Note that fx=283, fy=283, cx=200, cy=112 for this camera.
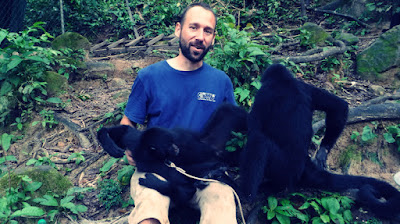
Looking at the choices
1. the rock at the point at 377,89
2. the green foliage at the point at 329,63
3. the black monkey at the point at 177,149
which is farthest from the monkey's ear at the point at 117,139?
the rock at the point at 377,89

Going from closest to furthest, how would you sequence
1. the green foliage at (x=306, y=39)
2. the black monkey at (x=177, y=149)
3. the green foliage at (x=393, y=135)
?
the black monkey at (x=177, y=149) → the green foliage at (x=393, y=135) → the green foliage at (x=306, y=39)

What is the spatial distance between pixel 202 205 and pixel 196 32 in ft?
6.00

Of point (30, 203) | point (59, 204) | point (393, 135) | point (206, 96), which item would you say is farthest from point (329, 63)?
point (30, 203)

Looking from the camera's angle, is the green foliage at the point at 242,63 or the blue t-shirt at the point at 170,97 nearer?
the blue t-shirt at the point at 170,97

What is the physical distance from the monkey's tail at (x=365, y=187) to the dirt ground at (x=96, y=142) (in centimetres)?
21

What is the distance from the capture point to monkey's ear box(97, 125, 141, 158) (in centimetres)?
278

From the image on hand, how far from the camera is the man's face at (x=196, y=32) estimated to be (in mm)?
3131

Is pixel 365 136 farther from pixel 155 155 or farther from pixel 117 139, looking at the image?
pixel 117 139

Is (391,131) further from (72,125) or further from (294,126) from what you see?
(72,125)

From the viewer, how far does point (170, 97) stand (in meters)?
3.16

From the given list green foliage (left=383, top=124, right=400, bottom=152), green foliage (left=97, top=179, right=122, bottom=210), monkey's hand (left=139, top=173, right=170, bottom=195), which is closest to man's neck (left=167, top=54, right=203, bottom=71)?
monkey's hand (left=139, top=173, right=170, bottom=195)

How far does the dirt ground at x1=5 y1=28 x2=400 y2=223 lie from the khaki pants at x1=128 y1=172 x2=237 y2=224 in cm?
110

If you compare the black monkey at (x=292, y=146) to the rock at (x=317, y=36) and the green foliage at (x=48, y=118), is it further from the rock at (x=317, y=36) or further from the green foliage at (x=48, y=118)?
the rock at (x=317, y=36)

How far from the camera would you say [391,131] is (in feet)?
12.7
